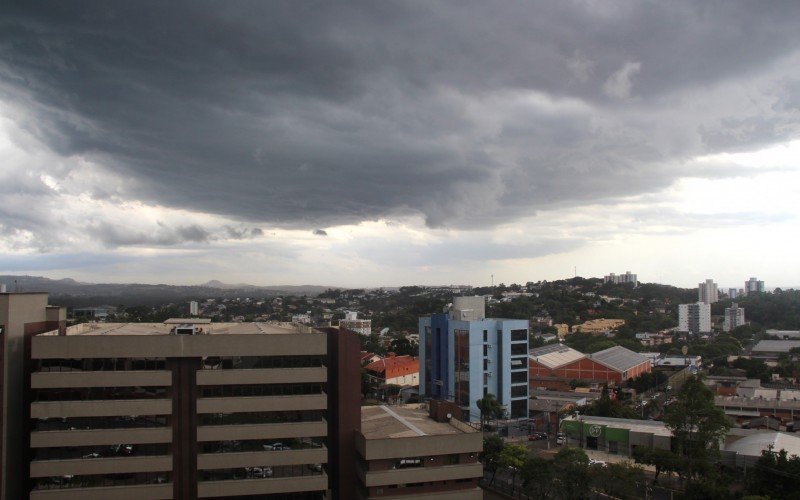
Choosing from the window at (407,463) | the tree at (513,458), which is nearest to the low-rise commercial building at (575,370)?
the tree at (513,458)

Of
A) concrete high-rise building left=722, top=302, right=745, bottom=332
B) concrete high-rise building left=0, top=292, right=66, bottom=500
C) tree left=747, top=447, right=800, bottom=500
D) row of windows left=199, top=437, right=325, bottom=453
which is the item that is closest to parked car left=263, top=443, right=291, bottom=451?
row of windows left=199, top=437, right=325, bottom=453

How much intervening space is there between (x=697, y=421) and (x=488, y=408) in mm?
21040

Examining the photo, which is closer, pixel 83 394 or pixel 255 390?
Result: pixel 83 394

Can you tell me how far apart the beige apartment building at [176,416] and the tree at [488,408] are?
2809 centimetres

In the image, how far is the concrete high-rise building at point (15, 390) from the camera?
92.0 feet

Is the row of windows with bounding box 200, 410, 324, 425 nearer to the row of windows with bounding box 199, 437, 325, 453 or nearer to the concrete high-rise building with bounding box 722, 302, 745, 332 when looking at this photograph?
the row of windows with bounding box 199, 437, 325, 453

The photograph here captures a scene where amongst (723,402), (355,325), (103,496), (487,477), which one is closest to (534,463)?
(487,477)

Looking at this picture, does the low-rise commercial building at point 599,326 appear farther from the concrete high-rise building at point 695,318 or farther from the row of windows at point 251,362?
the row of windows at point 251,362

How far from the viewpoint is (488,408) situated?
185ft

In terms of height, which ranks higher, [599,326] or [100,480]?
[100,480]

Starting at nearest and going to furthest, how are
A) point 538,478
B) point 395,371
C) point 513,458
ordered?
point 538,478 → point 513,458 → point 395,371

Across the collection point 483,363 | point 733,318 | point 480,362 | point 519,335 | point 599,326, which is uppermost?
point 519,335

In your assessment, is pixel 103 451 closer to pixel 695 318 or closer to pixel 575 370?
pixel 575 370

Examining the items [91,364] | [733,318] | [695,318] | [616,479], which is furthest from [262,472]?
[733,318]
